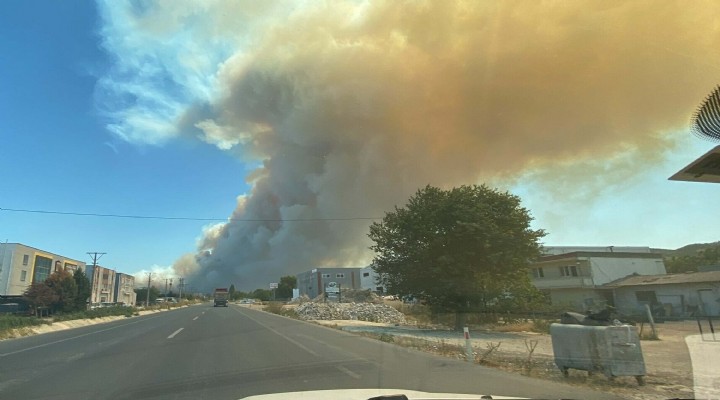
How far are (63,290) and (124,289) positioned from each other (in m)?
72.2

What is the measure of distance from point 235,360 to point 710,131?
1126 centimetres

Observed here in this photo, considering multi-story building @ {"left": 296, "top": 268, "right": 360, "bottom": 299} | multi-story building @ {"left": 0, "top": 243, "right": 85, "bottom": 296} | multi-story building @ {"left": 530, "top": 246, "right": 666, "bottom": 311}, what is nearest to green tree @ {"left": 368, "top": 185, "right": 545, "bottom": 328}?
multi-story building @ {"left": 530, "top": 246, "right": 666, "bottom": 311}

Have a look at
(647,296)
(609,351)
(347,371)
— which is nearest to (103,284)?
(647,296)

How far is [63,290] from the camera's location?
60938mm

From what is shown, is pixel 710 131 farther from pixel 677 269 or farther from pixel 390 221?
pixel 677 269

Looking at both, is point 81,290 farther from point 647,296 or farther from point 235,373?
point 647,296

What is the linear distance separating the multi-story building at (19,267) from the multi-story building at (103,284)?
63.5 feet

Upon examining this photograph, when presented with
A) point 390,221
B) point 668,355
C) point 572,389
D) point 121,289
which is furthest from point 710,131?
point 121,289

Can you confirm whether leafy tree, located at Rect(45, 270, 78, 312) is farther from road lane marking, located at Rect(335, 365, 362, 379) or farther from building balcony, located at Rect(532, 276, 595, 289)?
road lane marking, located at Rect(335, 365, 362, 379)

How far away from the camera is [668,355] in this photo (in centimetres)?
1497

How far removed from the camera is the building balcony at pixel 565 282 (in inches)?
1790

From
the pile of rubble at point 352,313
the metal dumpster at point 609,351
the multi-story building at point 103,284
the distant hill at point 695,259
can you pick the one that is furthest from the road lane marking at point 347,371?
the multi-story building at point 103,284

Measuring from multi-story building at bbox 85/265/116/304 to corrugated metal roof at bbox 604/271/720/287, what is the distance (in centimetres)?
10043

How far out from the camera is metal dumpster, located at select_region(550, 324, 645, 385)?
891 cm
